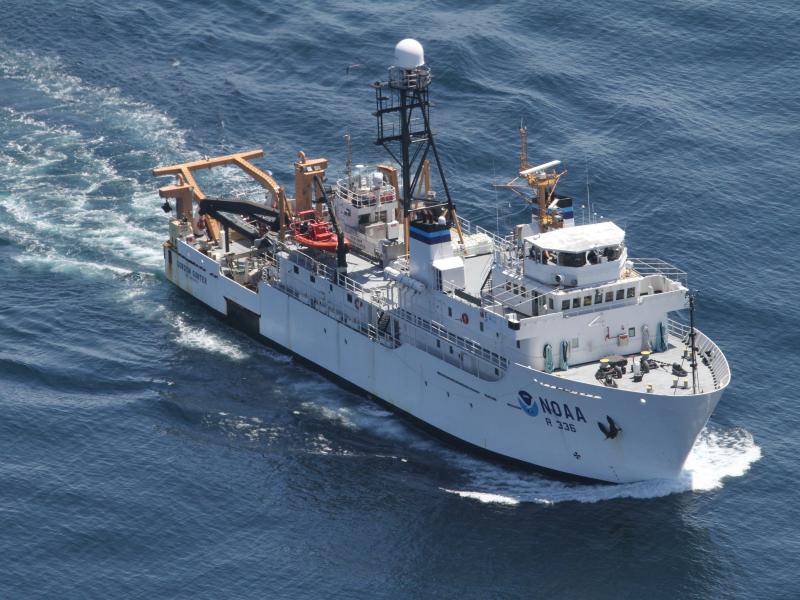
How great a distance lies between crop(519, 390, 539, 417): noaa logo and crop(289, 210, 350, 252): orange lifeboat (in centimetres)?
1677

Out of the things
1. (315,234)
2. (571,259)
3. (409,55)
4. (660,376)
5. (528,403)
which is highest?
(409,55)

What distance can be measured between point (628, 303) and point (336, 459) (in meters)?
17.9

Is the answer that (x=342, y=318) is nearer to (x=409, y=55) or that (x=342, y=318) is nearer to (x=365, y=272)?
(x=365, y=272)

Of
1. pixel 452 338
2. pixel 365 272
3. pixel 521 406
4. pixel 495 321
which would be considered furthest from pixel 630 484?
pixel 365 272

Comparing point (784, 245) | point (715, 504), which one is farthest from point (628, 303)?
point (784, 245)

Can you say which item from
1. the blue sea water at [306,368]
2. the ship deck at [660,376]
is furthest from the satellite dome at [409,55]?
the ship deck at [660,376]

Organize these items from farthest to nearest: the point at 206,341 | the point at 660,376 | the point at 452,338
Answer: the point at 206,341, the point at 452,338, the point at 660,376

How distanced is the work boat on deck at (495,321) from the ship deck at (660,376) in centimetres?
11

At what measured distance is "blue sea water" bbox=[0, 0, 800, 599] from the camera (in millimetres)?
73000

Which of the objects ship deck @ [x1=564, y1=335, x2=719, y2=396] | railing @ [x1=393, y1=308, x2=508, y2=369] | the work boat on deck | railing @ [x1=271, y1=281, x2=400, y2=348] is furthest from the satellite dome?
ship deck @ [x1=564, y1=335, x2=719, y2=396]

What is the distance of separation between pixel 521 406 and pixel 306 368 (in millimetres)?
18561

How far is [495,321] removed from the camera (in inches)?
3125

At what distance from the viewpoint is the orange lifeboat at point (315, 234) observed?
90562mm

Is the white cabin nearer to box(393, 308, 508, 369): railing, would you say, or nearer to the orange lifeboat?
box(393, 308, 508, 369): railing
